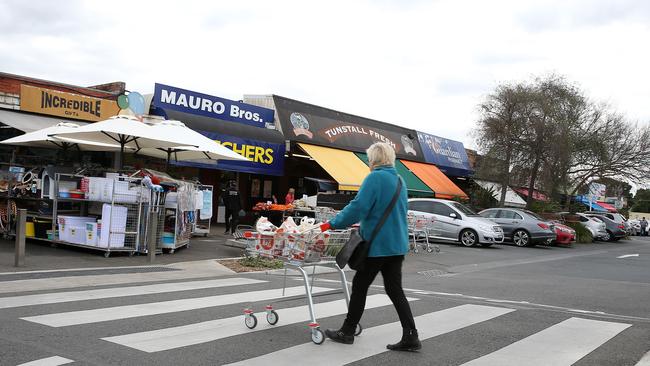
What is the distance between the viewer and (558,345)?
5758mm

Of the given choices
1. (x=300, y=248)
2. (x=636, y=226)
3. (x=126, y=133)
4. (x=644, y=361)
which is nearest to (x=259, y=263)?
(x=126, y=133)

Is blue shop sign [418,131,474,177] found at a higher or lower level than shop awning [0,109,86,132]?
higher

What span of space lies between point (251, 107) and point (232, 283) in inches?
512

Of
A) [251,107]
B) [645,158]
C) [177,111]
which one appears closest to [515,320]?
[177,111]

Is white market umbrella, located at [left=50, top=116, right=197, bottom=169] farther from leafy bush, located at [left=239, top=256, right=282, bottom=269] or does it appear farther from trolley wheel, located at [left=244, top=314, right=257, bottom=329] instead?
trolley wheel, located at [left=244, top=314, right=257, bottom=329]

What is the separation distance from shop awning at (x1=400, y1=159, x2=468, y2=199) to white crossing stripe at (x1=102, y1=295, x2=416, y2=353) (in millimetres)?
22411

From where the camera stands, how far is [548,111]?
2825cm

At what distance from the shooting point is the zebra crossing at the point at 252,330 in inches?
198

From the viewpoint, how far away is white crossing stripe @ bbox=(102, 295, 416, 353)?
5211 mm

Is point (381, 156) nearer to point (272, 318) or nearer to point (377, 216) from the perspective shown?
point (377, 216)

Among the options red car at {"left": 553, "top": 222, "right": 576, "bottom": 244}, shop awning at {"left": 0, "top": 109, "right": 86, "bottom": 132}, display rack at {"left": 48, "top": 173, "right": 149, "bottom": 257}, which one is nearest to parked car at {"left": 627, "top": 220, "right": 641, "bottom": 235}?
red car at {"left": 553, "top": 222, "right": 576, "bottom": 244}

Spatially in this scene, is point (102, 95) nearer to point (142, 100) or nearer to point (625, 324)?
point (142, 100)

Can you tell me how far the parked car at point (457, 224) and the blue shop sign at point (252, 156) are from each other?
5.24 meters

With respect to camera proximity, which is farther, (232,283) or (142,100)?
(142,100)
